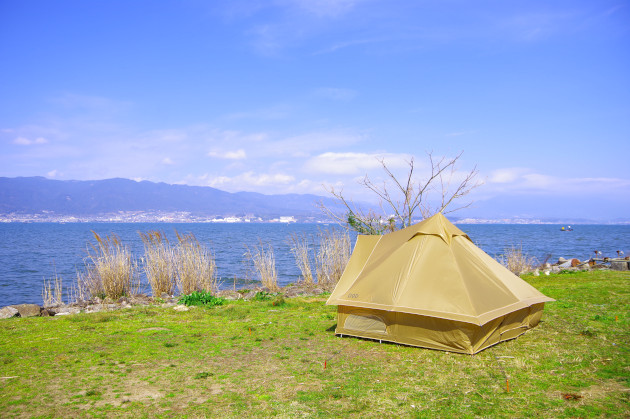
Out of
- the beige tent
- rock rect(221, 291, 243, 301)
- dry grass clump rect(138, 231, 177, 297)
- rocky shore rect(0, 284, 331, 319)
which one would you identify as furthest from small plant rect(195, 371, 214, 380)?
dry grass clump rect(138, 231, 177, 297)

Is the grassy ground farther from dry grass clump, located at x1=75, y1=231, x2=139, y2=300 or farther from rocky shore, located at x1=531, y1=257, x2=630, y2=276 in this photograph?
rocky shore, located at x1=531, y1=257, x2=630, y2=276

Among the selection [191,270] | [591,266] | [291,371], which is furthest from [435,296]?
[591,266]

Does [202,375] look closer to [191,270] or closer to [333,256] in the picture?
[191,270]

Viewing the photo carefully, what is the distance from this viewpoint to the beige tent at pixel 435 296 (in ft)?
24.3

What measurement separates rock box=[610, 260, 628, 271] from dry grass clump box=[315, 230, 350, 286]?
11.5 metres

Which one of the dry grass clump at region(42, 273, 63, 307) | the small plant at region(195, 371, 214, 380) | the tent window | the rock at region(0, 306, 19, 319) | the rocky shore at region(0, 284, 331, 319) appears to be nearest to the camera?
the small plant at region(195, 371, 214, 380)

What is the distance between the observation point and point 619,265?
61.7 feet

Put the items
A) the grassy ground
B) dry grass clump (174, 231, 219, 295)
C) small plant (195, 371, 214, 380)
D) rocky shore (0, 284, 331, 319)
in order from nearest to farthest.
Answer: the grassy ground → small plant (195, 371, 214, 380) → rocky shore (0, 284, 331, 319) → dry grass clump (174, 231, 219, 295)

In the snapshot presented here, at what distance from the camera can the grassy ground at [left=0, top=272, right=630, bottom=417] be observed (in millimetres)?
5152

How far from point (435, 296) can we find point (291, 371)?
2.72 metres

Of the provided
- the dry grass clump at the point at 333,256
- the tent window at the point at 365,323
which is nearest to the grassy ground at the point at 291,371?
the tent window at the point at 365,323

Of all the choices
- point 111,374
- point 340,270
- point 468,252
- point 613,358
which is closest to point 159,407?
point 111,374

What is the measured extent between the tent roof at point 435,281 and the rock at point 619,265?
1295 centimetres

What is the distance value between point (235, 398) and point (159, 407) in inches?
34.0
